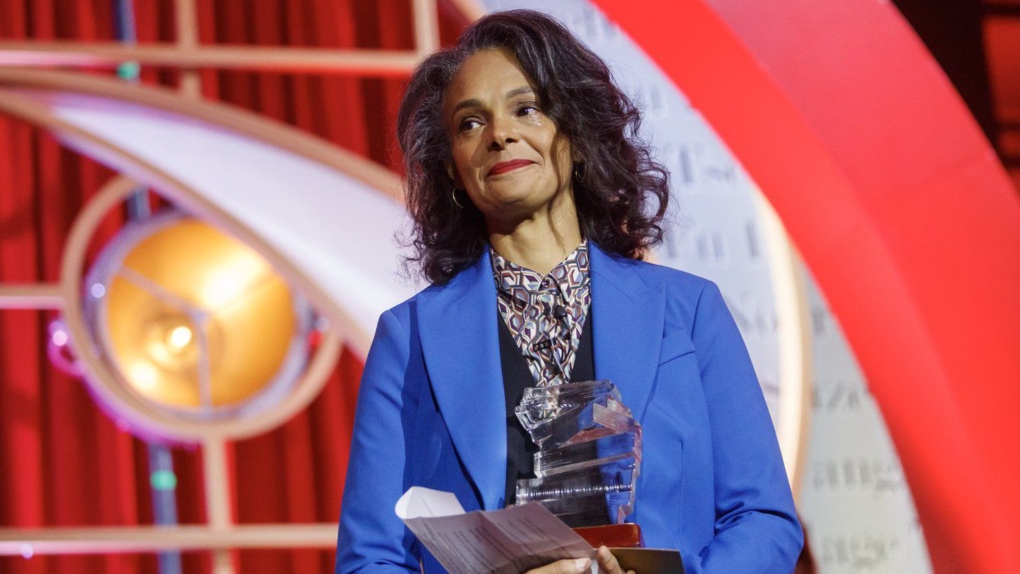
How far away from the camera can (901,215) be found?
2707 mm

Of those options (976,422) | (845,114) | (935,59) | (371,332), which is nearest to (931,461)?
(976,422)

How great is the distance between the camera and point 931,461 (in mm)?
2721

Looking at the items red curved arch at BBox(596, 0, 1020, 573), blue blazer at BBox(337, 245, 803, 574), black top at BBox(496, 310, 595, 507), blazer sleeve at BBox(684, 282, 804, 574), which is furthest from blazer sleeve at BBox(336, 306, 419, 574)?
red curved arch at BBox(596, 0, 1020, 573)

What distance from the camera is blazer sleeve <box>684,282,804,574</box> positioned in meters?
1.28

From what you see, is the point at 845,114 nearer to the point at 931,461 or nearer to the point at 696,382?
the point at 931,461

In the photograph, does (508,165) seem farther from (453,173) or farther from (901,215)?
(901,215)

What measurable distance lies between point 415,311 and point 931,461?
65.8 inches

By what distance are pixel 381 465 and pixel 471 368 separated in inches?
6.0

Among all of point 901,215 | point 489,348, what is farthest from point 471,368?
point 901,215

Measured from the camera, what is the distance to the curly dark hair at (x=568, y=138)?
1481mm

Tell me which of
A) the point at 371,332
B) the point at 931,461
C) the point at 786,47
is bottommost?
the point at 931,461

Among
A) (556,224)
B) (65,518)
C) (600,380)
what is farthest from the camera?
(65,518)

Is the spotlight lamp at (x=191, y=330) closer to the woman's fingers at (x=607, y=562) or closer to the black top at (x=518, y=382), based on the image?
the black top at (x=518, y=382)

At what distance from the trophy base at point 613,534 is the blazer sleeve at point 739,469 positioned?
9 cm
